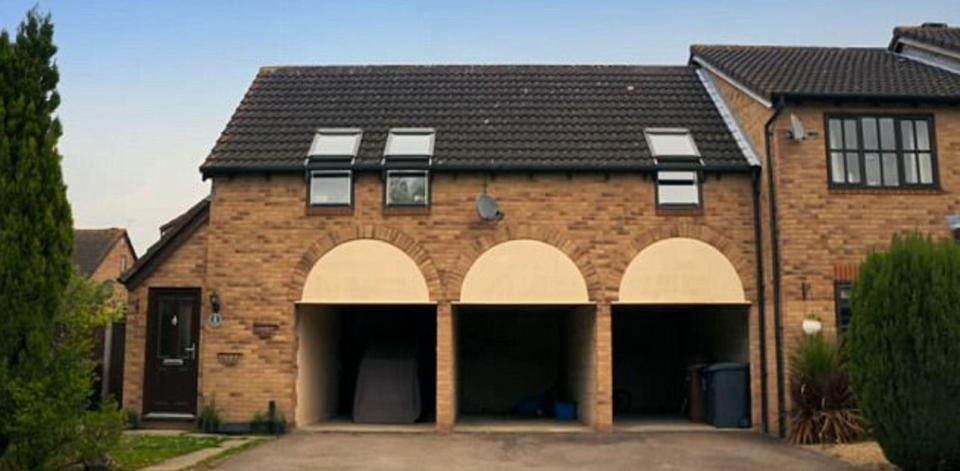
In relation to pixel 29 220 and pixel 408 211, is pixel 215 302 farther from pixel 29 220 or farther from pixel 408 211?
pixel 29 220

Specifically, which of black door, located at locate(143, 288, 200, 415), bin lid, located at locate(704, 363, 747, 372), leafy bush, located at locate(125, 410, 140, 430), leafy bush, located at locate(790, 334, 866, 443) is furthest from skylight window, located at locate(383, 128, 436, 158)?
leafy bush, located at locate(790, 334, 866, 443)

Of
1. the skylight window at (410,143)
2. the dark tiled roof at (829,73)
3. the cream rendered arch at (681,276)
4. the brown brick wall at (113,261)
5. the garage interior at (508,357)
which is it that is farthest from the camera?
the brown brick wall at (113,261)

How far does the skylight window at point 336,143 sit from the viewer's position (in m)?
15.1

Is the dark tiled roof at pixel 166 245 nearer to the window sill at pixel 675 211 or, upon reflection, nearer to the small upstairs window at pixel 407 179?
the small upstairs window at pixel 407 179

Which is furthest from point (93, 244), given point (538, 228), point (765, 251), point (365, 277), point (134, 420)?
point (765, 251)

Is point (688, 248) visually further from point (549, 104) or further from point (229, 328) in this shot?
point (229, 328)

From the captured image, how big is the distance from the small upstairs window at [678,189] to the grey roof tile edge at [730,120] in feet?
3.55

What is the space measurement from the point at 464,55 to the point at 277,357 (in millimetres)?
9508

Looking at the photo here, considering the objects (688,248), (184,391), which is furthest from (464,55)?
(184,391)

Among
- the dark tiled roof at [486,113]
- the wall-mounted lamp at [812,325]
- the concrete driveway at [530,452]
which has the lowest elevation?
the concrete driveway at [530,452]

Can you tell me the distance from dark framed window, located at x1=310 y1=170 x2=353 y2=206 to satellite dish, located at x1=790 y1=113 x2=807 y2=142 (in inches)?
298

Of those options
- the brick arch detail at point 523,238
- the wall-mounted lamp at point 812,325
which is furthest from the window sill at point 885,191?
the brick arch detail at point 523,238

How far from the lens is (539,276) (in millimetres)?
14656

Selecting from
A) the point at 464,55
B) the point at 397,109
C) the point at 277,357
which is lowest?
the point at 277,357
